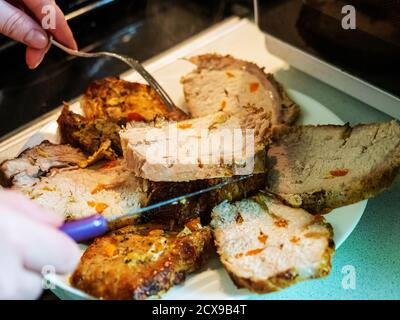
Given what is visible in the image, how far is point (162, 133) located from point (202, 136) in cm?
10

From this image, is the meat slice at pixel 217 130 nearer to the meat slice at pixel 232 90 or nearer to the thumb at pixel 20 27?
the meat slice at pixel 232 90

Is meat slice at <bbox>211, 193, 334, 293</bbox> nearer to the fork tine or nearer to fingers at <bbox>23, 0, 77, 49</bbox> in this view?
the fork tine

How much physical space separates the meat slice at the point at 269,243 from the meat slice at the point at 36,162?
427 mm

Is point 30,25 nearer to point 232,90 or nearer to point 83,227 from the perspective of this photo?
point 232,90

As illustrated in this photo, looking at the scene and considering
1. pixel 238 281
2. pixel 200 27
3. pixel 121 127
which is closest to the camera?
pixel 238 281

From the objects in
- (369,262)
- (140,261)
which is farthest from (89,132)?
(369,262)

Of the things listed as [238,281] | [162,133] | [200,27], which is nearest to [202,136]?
[162,133]

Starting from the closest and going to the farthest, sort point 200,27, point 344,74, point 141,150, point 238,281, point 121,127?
point 238,281 < point 141,150 < point 121,127 < point 344,74 < point 200,27

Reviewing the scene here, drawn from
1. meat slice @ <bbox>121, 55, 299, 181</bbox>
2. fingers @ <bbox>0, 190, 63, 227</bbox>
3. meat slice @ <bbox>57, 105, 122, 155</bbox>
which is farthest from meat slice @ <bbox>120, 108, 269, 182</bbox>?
fingers @ <bbox>0, 190, 63, 227</bbox>

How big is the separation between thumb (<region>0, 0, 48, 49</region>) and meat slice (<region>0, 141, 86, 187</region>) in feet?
0.90

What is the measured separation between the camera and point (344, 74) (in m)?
1.65

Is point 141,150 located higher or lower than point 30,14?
lower

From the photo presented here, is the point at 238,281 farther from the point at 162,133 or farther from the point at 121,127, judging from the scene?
the point at 121,127

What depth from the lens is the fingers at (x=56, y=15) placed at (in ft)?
5.08
